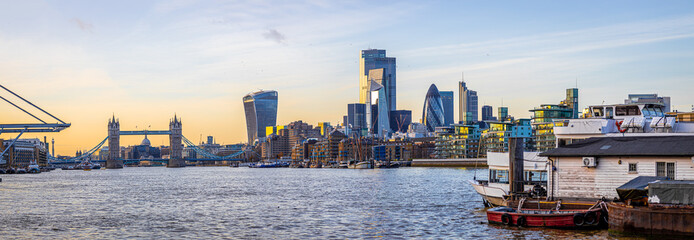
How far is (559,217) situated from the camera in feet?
135

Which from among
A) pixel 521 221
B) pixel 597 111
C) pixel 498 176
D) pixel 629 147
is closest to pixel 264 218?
pixel 498 176

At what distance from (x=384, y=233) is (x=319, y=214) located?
1409cm

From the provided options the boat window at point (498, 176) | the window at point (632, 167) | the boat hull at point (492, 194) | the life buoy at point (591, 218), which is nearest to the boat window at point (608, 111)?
the boat window at point (498, 176)

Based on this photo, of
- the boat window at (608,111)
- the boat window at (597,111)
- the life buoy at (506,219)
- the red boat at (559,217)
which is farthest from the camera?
the boat window at (597,111)

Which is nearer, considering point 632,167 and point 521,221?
point 632,167

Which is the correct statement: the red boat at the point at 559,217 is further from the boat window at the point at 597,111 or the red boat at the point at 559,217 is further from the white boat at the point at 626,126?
the boat window at the point at 597,111

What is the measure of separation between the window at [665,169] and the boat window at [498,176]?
13.6 metres

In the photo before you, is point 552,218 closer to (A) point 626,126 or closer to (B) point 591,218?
(B) point 591,218

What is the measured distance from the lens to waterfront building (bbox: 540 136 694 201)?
40.3 meters

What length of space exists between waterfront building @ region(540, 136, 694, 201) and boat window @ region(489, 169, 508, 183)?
8.75m

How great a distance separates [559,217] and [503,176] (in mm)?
12398

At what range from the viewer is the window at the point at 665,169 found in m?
40.3

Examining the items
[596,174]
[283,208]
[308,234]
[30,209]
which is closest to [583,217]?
[596,174]

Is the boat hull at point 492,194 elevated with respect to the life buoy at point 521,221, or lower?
elevated
